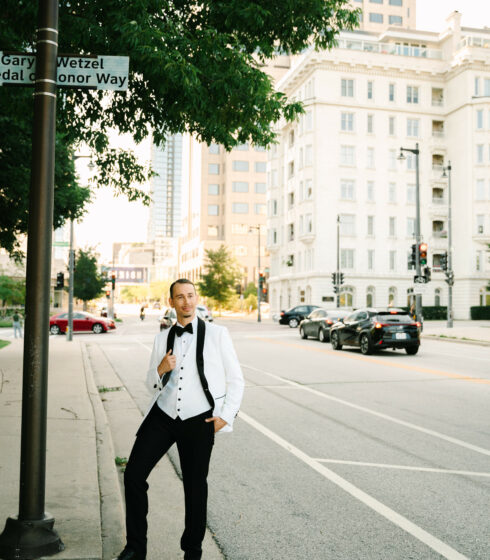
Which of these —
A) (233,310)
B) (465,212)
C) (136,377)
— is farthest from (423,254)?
(233,310)

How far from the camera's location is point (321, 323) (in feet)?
92.7

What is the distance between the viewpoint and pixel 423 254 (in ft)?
104

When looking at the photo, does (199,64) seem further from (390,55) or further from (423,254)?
(390,55)

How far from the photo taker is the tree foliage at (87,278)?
59.4m

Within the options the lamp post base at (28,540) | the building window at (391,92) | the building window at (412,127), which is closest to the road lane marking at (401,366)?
the lamp post base at (28,540)

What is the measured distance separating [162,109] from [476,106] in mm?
60880

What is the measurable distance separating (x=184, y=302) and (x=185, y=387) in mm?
529

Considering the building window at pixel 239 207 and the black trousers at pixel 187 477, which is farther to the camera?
the building window at pixel 239 207

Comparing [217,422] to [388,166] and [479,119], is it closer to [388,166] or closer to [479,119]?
[388,166]

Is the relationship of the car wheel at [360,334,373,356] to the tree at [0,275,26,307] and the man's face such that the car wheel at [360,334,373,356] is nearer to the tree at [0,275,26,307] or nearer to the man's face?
the man's face

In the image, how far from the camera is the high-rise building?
9075cm

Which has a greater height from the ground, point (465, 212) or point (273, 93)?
point (465, 212)

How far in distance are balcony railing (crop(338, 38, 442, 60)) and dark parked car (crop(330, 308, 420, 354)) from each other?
53.4 m

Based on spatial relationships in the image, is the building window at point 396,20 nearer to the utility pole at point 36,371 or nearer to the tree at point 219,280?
the tree at point 219,280
